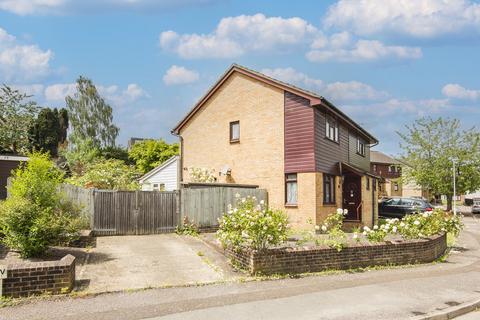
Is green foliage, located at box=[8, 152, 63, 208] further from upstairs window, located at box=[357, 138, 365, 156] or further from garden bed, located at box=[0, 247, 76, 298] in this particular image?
upstairs window, located at box=[357, 138, 365, 156]

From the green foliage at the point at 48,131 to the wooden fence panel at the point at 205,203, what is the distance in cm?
2718

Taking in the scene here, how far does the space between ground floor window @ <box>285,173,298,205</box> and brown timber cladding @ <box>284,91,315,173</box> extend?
0.96ft

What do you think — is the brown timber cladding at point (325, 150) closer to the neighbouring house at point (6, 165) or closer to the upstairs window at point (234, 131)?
the upstairs window at point (234, 131)

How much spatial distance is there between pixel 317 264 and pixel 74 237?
6394 mm

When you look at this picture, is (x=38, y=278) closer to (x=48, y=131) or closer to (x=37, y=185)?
(x=37, y=185)

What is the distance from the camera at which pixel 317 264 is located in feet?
34.9

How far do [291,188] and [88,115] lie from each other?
37031 millimetres

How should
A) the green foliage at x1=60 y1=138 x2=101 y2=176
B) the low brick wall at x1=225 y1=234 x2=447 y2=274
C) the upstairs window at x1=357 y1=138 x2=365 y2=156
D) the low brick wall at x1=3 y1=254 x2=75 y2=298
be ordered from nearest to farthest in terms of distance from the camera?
the low brick wall at x1=3 y1=254 x2=75 y2=298 → the low brick wall at x1=225 y1=234 x2=447 y2=274 → the upstairs window at x1=357 y1=138 x2=365 y2=156 → the green foliage at x1=60 y1=138 x2=101 y2=176

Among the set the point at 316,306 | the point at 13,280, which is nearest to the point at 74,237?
the point at 13,280

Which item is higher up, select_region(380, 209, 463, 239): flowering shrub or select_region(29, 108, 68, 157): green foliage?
select_region(29, 108, 68, 157): green foliage

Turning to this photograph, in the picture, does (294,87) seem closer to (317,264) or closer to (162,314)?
(317,264)

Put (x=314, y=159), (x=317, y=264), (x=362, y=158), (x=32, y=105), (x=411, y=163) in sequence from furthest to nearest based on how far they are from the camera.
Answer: (x=411, y=163) < (x=32, y=105) < (x=362, y=158) < (x=314, y=159) < (x=317, y=264)

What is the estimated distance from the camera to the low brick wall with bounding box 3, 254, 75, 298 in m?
7.62

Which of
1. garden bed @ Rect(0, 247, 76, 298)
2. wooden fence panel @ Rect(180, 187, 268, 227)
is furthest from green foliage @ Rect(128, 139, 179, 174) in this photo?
garden bed @ Rect(0, 247, 76, 298)
